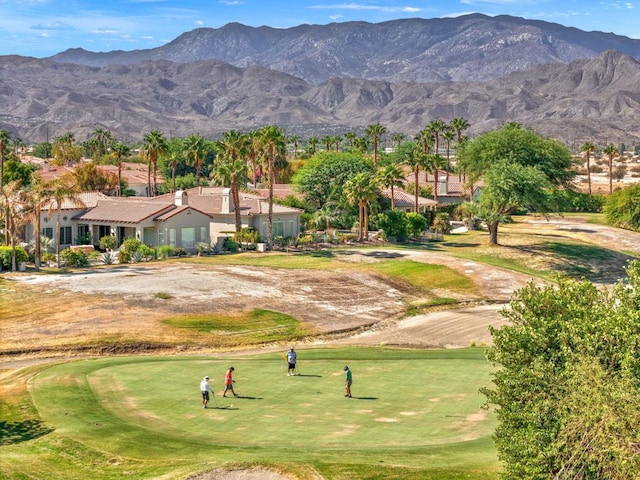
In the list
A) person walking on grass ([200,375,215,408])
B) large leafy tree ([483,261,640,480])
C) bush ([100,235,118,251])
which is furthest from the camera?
bush ([100,235,118,251])

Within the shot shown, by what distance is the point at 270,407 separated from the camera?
3419 cm

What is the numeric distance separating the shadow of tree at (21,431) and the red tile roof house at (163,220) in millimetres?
48973

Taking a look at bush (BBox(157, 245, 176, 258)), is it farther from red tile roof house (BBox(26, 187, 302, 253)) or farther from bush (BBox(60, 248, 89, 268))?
bush (BBox(60, 248, 89, 268))

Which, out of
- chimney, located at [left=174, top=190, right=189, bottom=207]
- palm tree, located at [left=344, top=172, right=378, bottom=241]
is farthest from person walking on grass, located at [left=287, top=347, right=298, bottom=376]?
palm tree, located at [left=344, top=172, right=378, bottom=241]

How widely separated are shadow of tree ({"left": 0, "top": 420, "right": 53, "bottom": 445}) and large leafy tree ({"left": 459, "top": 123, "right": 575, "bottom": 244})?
66.3 meters

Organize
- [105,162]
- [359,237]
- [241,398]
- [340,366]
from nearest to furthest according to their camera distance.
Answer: [241,398], [340,366], [359,237], [105,162]

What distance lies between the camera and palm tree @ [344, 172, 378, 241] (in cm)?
9250

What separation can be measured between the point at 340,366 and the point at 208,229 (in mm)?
45666

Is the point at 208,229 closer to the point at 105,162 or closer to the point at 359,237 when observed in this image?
the point at 359,237

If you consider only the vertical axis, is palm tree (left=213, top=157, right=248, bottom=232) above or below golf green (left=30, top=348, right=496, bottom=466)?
above

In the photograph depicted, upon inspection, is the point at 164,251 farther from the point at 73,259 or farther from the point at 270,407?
the point at 270,407

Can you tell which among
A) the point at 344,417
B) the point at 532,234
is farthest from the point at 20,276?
the point at 532,234

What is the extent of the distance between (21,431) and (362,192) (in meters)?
64.7

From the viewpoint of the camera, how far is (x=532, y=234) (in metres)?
106
